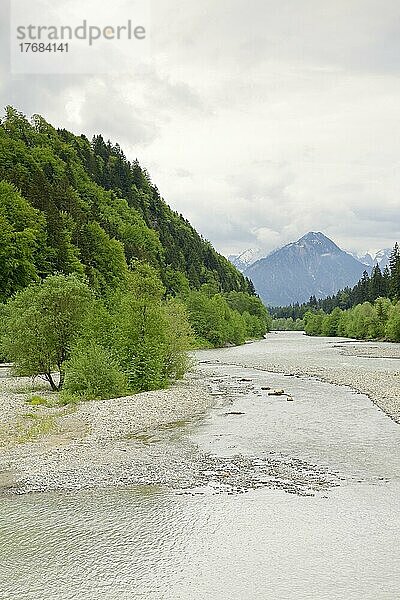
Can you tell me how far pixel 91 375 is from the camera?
124 ft

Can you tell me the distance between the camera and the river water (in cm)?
1204

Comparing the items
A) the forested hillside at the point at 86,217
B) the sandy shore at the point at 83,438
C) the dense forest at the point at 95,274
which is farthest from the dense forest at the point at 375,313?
the sandy shore at the point at 83,438

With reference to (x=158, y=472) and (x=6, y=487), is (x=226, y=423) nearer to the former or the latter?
(x=158, y=472)

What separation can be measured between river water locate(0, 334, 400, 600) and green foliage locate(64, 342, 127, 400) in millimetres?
13576

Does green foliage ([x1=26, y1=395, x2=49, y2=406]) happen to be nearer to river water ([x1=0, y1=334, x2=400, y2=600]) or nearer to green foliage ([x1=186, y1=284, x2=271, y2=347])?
river water ([x1=0, y1=334, x2=400, y2=600])

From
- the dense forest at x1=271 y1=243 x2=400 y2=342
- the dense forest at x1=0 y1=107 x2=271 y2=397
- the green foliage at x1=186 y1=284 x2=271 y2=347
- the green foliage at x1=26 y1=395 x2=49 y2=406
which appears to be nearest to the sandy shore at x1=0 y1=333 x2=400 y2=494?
the green foliage at x1=26 y1=395 x2=49 y2=406

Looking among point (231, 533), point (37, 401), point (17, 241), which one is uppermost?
point (17, 241)

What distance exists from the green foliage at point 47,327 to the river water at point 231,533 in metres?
18.0

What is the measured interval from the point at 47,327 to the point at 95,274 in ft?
141

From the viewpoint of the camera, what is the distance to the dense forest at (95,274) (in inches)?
1594

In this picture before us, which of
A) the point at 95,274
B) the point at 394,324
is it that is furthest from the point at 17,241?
the point at 394,324

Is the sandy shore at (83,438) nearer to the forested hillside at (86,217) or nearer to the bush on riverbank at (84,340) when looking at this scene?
the bush on riverbank at (84,340)

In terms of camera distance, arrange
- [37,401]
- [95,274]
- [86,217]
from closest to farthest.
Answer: [37,401], [95,274], [86,217]

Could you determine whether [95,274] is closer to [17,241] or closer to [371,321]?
[17,241]
